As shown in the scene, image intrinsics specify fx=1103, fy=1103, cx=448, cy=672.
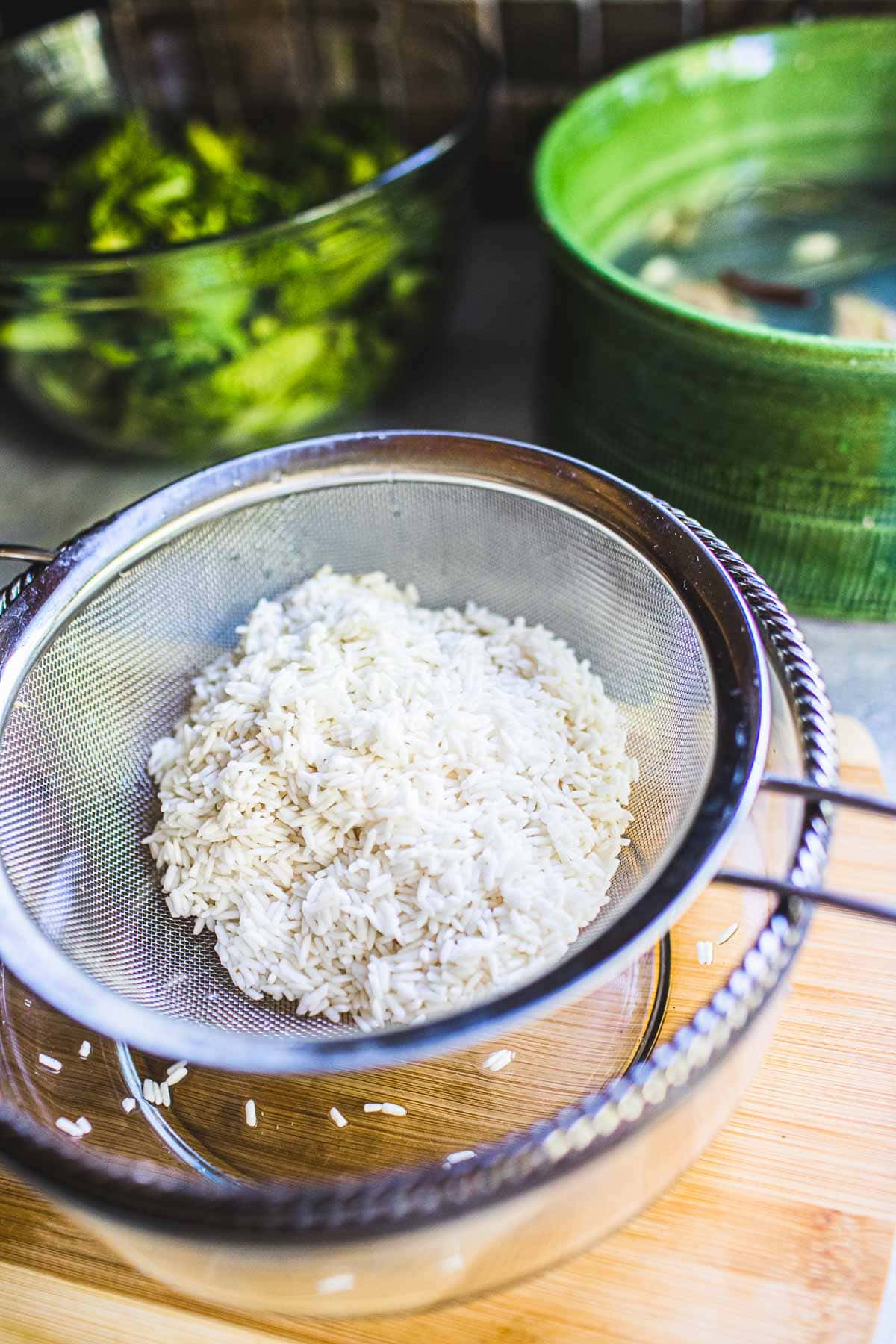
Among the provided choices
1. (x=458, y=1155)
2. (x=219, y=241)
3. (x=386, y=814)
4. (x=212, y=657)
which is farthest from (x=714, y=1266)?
(x=219, y=241)

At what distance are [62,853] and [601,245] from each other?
3.24ft

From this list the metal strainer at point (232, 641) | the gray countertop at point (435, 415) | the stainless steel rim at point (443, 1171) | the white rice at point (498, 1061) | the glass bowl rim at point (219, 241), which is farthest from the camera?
the gray countertop at point (435, 415)

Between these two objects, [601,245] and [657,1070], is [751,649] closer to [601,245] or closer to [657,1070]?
[657,1070]

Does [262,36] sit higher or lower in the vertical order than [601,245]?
higher

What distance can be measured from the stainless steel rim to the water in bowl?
0.84 metres

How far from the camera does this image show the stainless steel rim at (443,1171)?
0.61 meters

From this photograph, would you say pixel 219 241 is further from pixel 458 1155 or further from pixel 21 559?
pixel 458 1155

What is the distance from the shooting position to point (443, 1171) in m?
0.62

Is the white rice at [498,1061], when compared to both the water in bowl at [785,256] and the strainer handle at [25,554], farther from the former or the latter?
the water in bowl at [785,256]

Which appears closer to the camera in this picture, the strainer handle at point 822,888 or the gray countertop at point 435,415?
the strainer handle at point 822,888

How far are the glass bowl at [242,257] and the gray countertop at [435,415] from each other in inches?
2.6

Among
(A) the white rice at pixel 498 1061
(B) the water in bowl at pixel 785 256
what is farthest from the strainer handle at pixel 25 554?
(B) the water in bowl at pixel 785 256

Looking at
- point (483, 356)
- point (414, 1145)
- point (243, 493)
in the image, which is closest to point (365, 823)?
point (414, 1145)

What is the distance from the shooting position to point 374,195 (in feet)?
4.16
